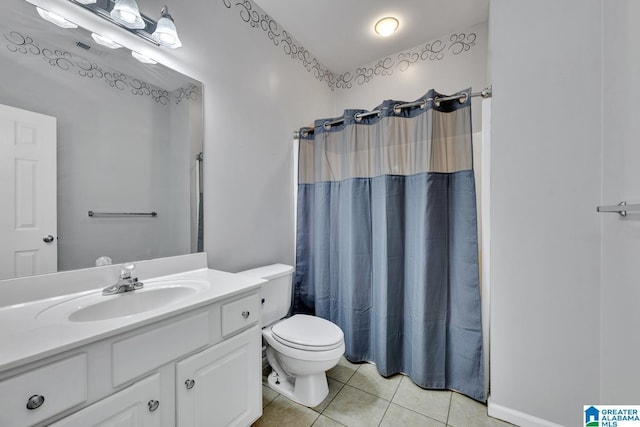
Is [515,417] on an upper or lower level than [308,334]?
lower

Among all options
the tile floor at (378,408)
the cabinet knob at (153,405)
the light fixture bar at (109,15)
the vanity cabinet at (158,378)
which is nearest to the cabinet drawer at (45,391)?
the vanity cabinet at (158,378)

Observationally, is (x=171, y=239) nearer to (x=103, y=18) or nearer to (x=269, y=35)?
(x=103, y=18)

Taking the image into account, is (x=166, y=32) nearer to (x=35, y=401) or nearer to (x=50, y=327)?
(x=50, y=327)

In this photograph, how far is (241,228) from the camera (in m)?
1.64

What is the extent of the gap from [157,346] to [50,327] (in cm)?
28

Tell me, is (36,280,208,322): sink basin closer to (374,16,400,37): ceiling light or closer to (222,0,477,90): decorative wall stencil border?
(222,0,477,90): decorative wall stencil border

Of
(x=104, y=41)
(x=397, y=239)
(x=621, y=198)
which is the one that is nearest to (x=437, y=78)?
(x=397, y=239)

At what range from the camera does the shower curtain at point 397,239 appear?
1.45 metres

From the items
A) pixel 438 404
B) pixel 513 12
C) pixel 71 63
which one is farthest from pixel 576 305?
pixel 71 63

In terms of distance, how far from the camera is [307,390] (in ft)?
4.65

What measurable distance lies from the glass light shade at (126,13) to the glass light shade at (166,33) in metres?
0.08

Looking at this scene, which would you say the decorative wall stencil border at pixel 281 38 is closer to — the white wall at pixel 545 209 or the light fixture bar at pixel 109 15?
the light fixture bar at pixel 109 15

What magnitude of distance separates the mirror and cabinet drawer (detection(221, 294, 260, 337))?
0.50 meters

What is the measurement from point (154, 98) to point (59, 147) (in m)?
0.47
